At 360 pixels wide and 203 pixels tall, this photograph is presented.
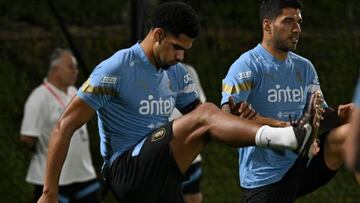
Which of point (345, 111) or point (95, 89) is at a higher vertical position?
point (95, 89)

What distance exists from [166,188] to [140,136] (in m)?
0.35

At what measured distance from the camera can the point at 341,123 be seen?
18.9ft

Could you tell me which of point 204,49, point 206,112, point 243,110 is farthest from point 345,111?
point 204,49

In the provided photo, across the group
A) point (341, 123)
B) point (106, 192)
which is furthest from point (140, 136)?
point (106, 192)

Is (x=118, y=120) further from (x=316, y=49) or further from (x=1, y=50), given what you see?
(x=316, y=49)

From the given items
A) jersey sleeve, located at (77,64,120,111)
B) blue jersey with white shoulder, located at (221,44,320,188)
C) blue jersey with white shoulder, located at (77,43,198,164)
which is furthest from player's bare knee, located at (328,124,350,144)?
jersey sleeve, located at (77,64,120,111)

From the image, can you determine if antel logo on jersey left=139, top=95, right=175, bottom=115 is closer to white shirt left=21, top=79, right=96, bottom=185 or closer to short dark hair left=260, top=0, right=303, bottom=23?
short dark hair left=260, top=0, right=303, bottom=23

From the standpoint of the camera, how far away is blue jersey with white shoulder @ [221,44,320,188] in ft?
19.0

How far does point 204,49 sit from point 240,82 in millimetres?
5136

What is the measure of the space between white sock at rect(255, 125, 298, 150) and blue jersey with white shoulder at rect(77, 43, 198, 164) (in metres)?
0.92

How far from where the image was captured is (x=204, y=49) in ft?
35.6

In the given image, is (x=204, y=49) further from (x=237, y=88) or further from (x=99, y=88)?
(x=99, y=88)

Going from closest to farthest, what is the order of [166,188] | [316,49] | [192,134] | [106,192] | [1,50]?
[192,134] → [166,188] → [106,192] → [1,50] → [316,49]

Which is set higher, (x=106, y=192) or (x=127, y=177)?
(x=127, y=177)
